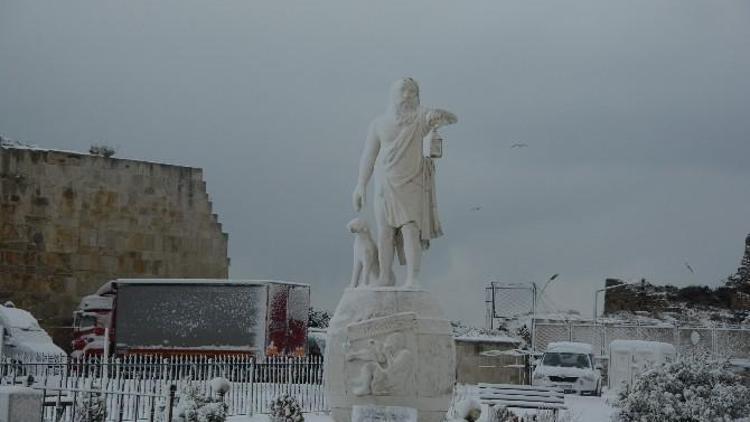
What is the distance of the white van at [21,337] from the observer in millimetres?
23047

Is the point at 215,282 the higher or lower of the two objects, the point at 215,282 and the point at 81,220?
the lower

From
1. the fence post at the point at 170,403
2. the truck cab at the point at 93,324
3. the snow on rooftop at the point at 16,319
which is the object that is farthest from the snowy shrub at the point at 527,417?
the truck cab at the point at 93,324

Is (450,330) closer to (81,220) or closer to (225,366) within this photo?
(225,366)

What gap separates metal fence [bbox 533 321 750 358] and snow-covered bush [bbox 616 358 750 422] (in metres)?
16.8

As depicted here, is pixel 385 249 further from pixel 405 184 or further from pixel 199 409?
pixel 199 409

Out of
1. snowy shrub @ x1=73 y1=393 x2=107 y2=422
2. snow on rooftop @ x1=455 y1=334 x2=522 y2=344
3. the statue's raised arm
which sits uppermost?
the statue's raised arm

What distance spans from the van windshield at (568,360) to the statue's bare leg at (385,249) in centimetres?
1389

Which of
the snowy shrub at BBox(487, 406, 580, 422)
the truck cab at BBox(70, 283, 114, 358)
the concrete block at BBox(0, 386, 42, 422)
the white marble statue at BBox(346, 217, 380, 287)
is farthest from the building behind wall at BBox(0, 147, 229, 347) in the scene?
the white marble statue at BBox(346, 217, 380, 287)

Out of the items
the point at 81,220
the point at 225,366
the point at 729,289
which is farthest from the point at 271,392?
the point at 729,289

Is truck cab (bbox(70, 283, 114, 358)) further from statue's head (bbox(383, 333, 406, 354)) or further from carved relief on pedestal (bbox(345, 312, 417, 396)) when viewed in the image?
statue's head (bbox(383, 333, 406, 354))

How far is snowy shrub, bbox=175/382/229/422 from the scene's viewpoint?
42.1ft

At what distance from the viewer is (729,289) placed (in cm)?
4025

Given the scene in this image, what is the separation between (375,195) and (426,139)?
0.96 metres

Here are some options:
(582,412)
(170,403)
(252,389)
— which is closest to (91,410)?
(170,403)
